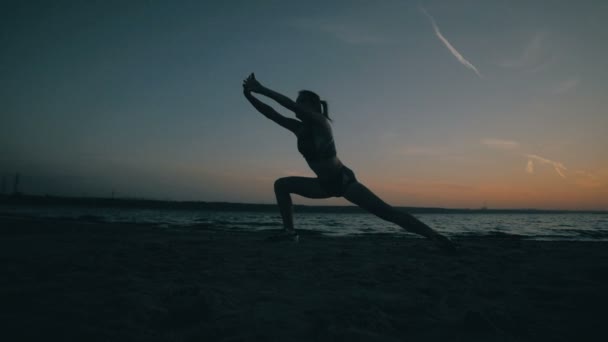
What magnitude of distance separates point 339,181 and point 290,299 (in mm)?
2500

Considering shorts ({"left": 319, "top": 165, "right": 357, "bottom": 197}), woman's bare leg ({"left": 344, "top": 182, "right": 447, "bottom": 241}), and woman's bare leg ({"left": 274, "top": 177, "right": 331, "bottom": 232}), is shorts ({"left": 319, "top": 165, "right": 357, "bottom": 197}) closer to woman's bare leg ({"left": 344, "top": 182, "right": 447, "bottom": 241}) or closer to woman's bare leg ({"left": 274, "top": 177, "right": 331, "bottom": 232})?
woman's bare leg ({"left": 344, "top": 182, "right": 447, "bottom": 241})

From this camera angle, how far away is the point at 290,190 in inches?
190

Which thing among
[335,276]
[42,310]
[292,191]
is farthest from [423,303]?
A: [292,191]

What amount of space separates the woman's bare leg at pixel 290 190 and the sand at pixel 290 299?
57.5 inches

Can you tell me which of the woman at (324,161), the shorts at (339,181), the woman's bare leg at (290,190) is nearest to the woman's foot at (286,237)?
the woman's bare leg at (290,190)

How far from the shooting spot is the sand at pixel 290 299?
1.38m

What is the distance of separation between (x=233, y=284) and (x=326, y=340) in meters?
1.07

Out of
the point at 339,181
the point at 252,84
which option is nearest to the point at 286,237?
the point at 339,181

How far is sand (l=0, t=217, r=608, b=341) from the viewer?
1.38m

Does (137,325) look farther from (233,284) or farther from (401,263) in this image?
(401,263)

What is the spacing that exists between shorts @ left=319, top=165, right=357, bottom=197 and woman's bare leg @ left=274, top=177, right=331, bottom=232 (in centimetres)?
22

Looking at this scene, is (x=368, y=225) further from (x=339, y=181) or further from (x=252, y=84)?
(x=252, y=84)

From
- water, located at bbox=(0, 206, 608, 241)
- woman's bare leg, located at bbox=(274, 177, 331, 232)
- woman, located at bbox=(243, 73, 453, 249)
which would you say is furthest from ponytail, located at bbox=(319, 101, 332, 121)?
water, located at bbox=(0, 206, 608, 241)

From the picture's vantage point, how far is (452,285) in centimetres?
234
